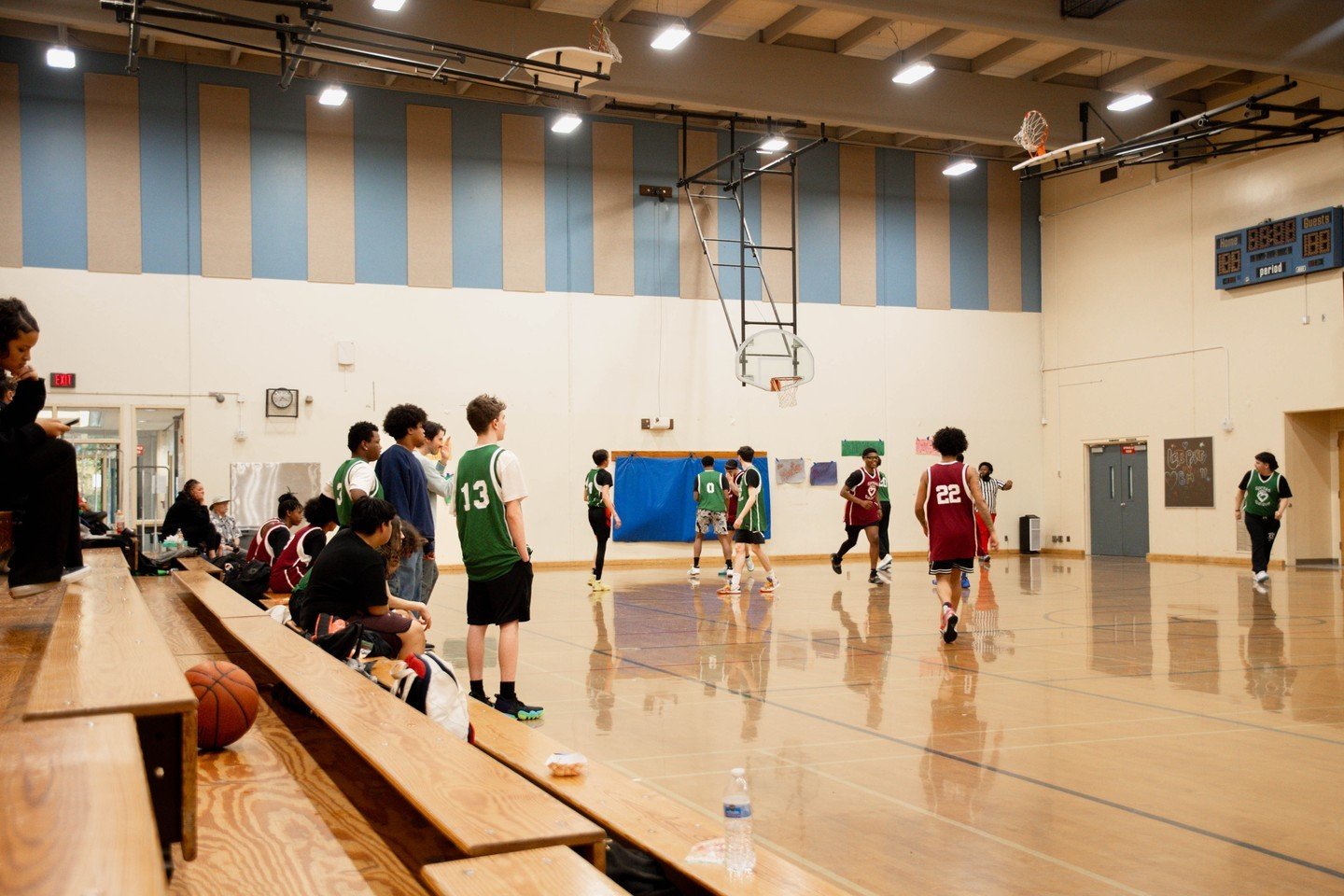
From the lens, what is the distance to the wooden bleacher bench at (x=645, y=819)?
2.46 metres

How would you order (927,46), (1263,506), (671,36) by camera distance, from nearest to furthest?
(1263,506) < (671,36) < (927,46)

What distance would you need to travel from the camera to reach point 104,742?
2.02 m

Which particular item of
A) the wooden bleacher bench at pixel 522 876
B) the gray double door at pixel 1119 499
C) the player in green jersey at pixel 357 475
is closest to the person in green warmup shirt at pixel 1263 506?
the gray double door at pixel 1119 499

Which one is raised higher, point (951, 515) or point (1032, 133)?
point (1032, 133)

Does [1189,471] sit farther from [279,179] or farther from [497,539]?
[497,539]

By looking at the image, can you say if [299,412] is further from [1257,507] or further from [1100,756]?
[1100,756]

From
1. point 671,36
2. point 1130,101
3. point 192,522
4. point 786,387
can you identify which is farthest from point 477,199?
point 1130,101

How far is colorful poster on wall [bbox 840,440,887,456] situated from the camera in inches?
819

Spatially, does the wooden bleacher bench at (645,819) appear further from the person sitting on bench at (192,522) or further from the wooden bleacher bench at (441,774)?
the person sitting on bench at (192,522)

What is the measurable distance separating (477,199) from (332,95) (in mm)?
2914

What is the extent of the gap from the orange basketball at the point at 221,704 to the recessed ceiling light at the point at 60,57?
559 inches

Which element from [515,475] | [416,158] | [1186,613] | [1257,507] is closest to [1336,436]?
[1257,507]

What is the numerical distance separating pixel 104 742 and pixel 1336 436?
783 inches

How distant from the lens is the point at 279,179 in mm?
17297
